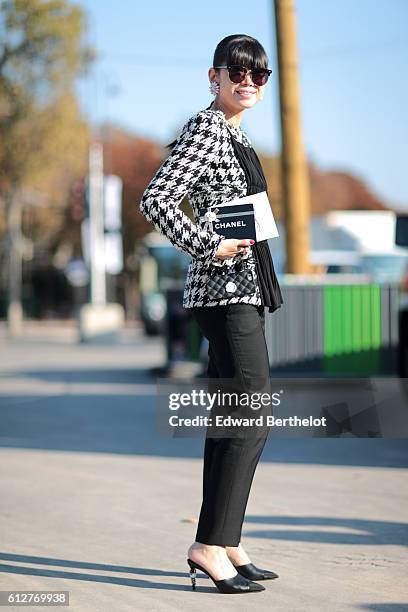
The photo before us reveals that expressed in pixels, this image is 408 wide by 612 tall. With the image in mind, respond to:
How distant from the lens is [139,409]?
39.2 feet

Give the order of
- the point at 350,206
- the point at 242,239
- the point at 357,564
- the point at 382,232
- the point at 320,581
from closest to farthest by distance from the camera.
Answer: the point at 242,239 → the point at 320,581 → the point at 357,564 → the point at 382,232 → the point at 350,206

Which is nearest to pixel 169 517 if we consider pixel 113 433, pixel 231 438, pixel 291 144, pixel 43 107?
pixel 231 438

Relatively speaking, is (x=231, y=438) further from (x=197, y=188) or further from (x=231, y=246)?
(x=197, y=188)

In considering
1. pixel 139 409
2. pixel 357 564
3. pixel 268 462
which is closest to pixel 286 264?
pixel 139 409

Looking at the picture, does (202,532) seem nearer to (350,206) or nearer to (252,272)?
(252,272)

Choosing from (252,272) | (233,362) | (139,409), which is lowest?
(139,409)

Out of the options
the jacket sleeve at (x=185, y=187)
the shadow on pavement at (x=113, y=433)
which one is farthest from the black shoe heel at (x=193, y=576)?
the shadow on pavement at (x=113, y=433)

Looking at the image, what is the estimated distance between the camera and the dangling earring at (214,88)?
4.62 meters

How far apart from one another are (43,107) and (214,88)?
98.6 ft

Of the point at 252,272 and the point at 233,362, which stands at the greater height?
the point at 252,272

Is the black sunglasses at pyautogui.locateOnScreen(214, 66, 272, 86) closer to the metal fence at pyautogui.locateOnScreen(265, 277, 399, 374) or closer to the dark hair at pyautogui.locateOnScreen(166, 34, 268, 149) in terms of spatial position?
the dark hair at pyautogui.locateOnScreen(166, 34, 268, 149)

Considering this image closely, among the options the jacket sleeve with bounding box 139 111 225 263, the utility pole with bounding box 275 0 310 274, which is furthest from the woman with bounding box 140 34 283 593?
the utility pole with bounding box 275 0 310 274

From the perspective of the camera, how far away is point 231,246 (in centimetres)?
434

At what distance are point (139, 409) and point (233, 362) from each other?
757 centimetres
